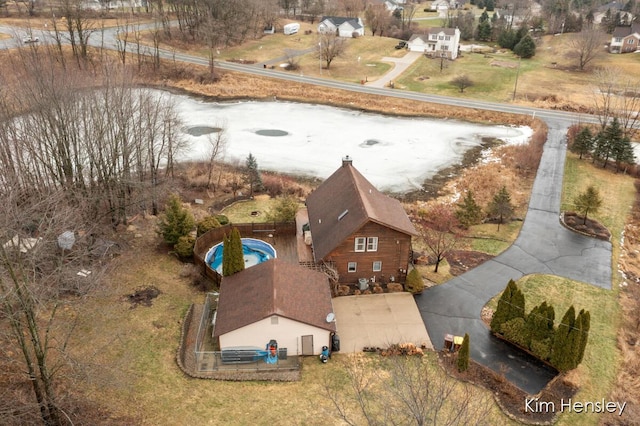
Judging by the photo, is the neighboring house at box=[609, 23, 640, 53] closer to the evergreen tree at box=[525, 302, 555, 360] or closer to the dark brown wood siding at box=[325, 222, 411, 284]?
the dark brown wood siding at box=[325, 222, 411, 284]

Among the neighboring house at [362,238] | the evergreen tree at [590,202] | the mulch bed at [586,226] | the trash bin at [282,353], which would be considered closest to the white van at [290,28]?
the mulch bed at [586,226]

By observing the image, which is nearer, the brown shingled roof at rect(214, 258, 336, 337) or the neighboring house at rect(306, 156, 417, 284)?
the brown shingled roof at rect(214, 258, 336, 337)

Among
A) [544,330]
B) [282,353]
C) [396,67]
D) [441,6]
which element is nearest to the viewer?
[282,353]

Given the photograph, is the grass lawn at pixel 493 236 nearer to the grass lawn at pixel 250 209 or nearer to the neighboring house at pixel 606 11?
the grass lawn at pixel 250 209

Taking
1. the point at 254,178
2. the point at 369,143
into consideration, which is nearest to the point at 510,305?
the point at 254,178

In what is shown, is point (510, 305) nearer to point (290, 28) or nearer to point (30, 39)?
point (30, 39)

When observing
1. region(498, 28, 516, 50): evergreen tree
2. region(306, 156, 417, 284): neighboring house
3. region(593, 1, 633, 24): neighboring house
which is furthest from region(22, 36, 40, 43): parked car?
region(593, 1, 633, 24): neighboring house
